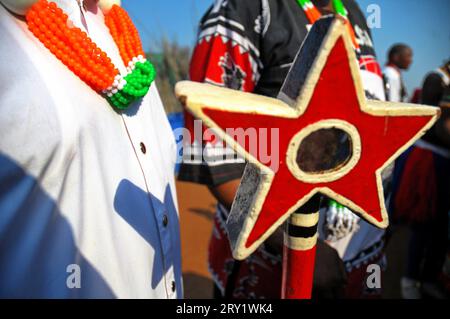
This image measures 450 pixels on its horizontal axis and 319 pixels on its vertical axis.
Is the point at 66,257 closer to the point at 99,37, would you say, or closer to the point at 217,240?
the point at 99,37

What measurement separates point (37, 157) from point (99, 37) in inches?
11.9

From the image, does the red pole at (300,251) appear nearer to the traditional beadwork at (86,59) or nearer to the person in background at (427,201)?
the traditional beadwork at (86,59)

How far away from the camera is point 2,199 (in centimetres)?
43

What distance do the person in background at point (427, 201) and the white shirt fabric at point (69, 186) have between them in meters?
1.64

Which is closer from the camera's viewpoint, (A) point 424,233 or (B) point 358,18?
(B) point 358,18

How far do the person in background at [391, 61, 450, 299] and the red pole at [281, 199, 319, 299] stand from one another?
58.1 inches

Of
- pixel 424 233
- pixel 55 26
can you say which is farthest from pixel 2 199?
pixel 424 233

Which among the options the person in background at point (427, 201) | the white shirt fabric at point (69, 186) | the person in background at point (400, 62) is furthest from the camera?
the person in background at point (400, 62)

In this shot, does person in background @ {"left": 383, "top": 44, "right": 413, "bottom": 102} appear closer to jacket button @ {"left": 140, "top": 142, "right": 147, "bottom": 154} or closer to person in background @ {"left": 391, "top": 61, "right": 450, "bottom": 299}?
person in background @ {"left": 391, "top": 61, "right": 450, "bottom": 299}

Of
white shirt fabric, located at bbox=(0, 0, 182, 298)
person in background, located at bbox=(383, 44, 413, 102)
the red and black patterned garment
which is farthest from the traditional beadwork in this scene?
person in background, located at bbox=(383, 44, 413, 102)

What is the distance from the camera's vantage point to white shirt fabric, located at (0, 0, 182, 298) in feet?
1.43

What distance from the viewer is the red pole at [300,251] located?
538 mm

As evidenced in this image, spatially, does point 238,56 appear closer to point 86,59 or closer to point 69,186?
point 86,59

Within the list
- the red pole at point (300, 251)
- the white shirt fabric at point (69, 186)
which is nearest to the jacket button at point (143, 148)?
the white shirt fabric at point (69, 186)
